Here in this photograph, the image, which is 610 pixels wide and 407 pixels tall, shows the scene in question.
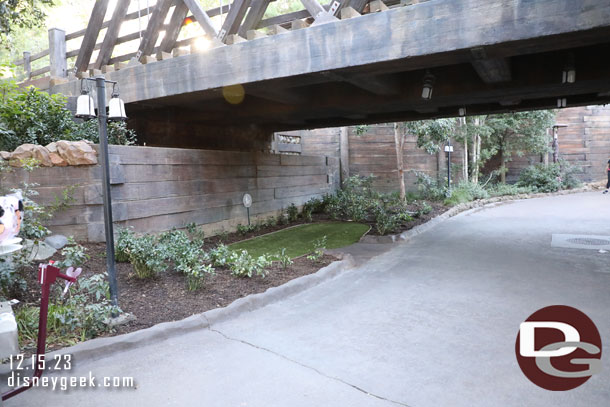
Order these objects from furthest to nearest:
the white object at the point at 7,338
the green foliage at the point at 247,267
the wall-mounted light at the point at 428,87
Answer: the wall-mounted light at the point at 428,87
the green foliage at the point at 247,267
the white object at the point at 7,338

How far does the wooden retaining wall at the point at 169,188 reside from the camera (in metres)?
5.99

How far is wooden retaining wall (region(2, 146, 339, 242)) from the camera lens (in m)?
5.99

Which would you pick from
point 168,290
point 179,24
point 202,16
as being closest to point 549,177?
point 179,24

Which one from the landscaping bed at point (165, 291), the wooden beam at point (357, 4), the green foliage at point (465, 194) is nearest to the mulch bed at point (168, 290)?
the landscaping bed at point (165, 291)

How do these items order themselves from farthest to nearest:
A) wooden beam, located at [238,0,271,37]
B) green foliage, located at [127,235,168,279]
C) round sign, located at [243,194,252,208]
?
round sign, located at [243,194,252,208]
wooden beam, located at [238,0,271,37]
green foliage, located at [127,235,168,279]

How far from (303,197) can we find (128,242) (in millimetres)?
7268

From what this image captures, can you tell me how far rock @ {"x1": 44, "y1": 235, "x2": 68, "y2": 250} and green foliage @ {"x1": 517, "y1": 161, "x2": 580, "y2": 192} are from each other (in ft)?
Result: 62.6

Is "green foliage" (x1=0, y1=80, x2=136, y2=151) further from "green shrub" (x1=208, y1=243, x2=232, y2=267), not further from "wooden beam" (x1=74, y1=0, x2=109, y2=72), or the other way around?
"green shrub" (x1=208, y1=243, x2=232, y2=267)

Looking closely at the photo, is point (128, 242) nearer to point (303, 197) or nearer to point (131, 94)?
point (131, 94)

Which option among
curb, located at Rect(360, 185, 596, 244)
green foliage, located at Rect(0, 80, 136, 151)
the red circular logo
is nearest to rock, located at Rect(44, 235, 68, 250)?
green foliage, located at Rect(0, 80, 136, 151)

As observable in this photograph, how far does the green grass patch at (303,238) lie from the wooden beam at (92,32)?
16.3 feet

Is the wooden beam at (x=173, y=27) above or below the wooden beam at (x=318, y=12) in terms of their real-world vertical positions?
above

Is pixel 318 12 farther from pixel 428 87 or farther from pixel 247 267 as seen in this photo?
pixel 247 267

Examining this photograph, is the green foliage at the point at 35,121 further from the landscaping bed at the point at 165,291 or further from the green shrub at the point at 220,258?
the green shrub at the point at 220,258
